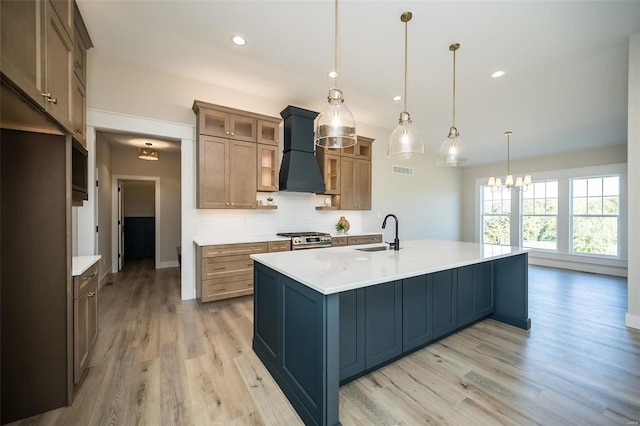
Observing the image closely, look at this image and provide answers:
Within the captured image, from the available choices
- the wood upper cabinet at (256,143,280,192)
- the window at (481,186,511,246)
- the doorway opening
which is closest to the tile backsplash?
the wood upper cabinet at (256,143,280,192)

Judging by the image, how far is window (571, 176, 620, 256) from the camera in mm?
5508

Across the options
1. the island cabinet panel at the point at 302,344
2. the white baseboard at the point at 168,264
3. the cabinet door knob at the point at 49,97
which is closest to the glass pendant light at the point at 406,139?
the island cabinet panel at the point at 302,344

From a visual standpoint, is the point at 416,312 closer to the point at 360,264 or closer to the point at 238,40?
the point at 360,264

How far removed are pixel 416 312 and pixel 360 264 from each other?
0.83 m

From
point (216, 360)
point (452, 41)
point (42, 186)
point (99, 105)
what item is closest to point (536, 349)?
point (216, 360)

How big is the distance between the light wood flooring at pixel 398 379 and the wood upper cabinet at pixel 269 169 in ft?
6.69

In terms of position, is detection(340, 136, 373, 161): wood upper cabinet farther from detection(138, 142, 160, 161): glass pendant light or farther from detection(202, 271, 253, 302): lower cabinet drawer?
detection(138, 142, 160, 161): glass pendant light

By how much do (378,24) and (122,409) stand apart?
3927 millimetres

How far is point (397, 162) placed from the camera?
6.46 m

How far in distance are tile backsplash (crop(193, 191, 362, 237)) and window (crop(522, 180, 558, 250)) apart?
460 cm

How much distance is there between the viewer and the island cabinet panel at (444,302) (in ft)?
8.37

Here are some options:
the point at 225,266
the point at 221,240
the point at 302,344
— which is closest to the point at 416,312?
the point at 302,344

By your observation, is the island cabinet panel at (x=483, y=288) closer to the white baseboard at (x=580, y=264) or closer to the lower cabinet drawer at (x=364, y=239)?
the lower cabinet drawer at (x=364, y=239)

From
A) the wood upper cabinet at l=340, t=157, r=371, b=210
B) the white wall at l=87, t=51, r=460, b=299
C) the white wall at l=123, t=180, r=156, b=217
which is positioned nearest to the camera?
the white wall at l=87, t=51, r=460, b=299
